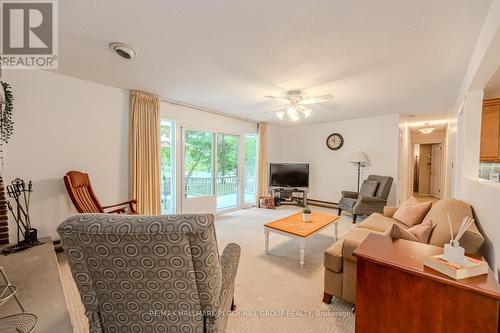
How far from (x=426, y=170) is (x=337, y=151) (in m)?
5.31

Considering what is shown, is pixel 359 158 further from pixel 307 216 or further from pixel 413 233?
pixel 413 233

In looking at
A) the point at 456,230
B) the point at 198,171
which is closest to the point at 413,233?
the point at 456,230

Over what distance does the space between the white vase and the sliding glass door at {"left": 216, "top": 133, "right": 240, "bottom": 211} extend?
431 cm

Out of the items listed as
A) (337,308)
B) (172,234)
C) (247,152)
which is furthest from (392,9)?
(247,152)

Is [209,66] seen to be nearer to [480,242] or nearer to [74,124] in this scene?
[74,124]

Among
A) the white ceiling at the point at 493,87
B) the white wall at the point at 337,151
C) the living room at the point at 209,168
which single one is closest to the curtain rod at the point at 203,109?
the living room at the point at 209,168

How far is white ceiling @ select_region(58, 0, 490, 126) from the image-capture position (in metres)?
1.54

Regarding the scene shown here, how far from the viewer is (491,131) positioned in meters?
2.67

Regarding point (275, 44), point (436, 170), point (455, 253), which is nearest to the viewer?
point (455, 253)

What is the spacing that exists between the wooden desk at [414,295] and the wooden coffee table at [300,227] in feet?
3.94

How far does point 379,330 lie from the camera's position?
1.20 meters

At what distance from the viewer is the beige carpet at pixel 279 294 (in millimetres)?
1661

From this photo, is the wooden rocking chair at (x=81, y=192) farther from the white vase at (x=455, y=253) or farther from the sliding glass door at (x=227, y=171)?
the white vase at (x=455, y=253)

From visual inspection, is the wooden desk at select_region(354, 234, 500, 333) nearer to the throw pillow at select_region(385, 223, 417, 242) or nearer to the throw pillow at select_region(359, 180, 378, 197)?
the throw pillow at select_region(385, 223, 417, 242)
